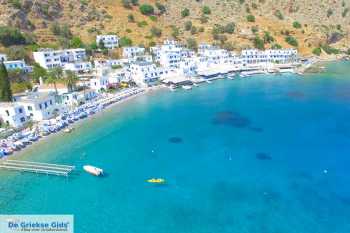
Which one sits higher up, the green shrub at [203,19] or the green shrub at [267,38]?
the green shrub at [203,19]

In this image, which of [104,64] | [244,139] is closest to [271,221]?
[244,139]

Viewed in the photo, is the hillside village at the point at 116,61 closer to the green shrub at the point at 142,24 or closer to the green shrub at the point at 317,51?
the green shrub at the point at 317,51

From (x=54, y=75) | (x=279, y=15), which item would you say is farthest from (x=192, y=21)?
(x=54, y=75)

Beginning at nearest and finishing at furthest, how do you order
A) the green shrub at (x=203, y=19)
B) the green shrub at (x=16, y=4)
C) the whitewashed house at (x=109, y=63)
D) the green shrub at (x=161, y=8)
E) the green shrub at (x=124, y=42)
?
the whitewashed house at (x=109, y=63)
the green shrub at (x=16, y=4)
the green shrub at (x=124, y=42)
the green shrub at (x=203, y=19)
the green shrub at (x=161, y=8)

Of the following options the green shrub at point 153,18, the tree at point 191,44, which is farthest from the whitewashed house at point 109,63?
the green shrub at point 153,18

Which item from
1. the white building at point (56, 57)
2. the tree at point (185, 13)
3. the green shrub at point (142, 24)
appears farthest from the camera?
the tree at point (185, 13)

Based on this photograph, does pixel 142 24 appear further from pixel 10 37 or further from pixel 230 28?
pixel 10 37

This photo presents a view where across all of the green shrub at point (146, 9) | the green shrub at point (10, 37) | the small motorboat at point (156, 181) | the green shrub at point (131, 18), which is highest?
the green shrub at point (146, 9)
